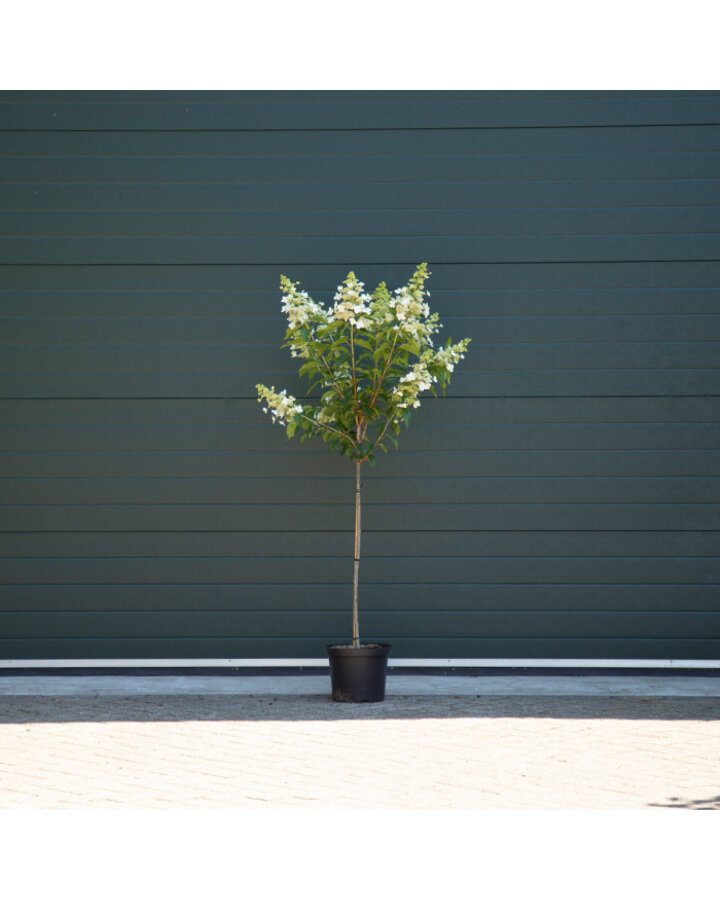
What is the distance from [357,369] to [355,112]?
89.1 inches

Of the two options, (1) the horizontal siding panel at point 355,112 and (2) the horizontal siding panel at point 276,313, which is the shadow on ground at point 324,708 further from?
(1) the horizontal siding panel at point 355,112

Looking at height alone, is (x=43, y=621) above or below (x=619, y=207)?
below

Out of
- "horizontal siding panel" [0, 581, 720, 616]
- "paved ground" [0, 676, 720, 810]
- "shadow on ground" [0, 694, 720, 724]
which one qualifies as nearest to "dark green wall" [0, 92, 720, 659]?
"horizontal siding panel" [0, 581, 720, 616]

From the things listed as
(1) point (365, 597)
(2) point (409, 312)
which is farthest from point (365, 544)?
(2) point (409, 312)

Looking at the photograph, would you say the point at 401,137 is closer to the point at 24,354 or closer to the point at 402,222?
the point at 402,222

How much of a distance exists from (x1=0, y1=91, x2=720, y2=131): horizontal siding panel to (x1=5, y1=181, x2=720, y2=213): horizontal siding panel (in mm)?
429

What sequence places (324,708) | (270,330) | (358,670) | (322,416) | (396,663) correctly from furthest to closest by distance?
(270,330) → (396,663) → (322,416) → (358,670) → (324,708)

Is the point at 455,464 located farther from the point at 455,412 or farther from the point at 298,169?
the point at 298,169

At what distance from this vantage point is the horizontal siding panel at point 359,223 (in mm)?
7695

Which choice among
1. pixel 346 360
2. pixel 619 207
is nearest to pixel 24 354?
pixel 346 360

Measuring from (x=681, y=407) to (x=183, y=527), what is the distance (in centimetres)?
378

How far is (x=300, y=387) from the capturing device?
7.59 meters

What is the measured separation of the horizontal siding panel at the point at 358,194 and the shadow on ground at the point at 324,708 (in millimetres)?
3579

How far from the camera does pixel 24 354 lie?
7.69 m
